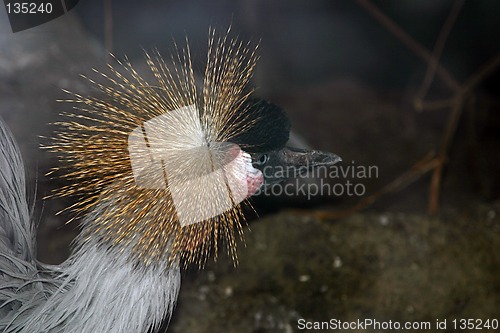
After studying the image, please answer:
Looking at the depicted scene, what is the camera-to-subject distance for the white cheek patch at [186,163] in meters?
0.92

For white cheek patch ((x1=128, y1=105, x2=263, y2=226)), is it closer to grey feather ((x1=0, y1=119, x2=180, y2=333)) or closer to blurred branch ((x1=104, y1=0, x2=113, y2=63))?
grey feather ((x1=0, y1=119, x2=180, y2=333))

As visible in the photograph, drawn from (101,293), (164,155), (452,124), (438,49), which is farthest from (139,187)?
(452,124)

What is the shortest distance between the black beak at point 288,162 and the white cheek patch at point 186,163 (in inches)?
3.4

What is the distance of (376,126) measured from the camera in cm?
192

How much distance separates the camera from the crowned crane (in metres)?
0.94

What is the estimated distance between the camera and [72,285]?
1.03 metres

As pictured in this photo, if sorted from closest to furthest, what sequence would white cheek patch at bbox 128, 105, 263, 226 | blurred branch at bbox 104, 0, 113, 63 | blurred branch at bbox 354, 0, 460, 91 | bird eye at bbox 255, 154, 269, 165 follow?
white cheek patch at bbox 128, 105, 263, 226
bird eye at bbox 255, 154, 269, 165
blurred branch at bbox 104, 0, 113, 63
blurred branch at bbox 354, 0, 460, 91

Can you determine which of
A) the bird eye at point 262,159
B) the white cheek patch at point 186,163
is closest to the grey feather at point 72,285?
the white cheek patch at point 186,163

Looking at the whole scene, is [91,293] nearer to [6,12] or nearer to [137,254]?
[137,254]

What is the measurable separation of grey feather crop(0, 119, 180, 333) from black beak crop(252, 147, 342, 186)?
258 millimetres

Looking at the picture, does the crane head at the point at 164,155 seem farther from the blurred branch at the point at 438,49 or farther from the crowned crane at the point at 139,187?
the blurred branch at the point at 438,49

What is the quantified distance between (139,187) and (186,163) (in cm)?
10

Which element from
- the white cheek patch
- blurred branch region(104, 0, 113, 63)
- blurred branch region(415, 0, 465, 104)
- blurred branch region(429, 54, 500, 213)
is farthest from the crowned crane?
blurred branch region(429, 54, 500, 213)

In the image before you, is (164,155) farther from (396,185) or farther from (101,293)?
(396,185)
